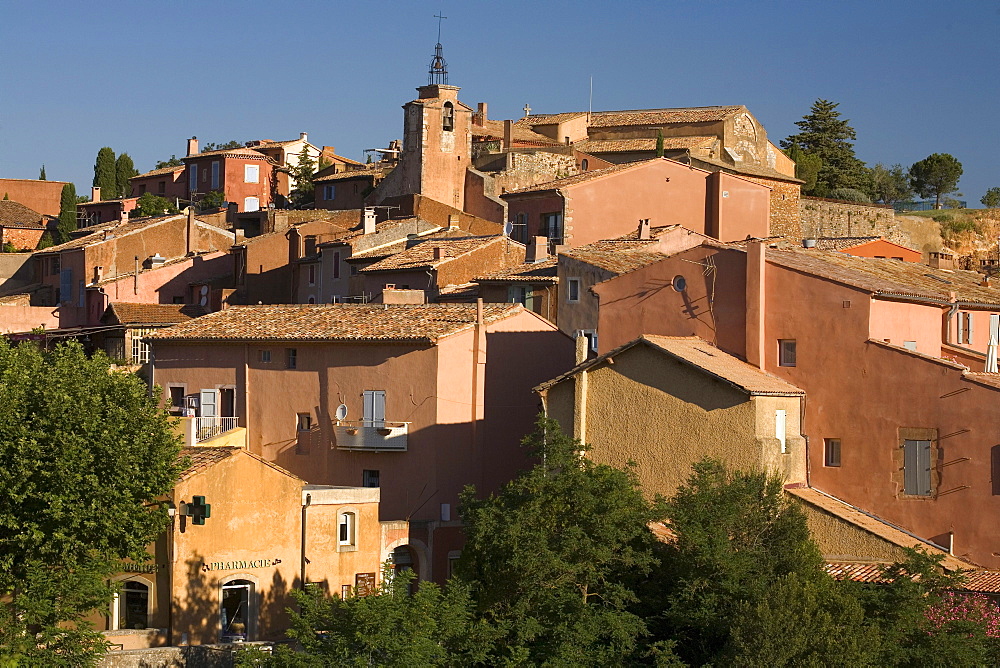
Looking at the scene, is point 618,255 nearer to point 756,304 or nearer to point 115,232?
point 756,304

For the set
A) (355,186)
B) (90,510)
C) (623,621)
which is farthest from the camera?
(355,186)

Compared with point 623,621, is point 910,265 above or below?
above

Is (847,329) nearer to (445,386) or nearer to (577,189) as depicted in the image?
(445,386)

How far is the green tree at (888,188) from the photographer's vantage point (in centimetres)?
7969

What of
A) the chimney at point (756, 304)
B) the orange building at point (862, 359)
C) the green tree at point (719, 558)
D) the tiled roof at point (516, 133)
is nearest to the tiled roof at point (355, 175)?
the tiled roof at point (516, 133)

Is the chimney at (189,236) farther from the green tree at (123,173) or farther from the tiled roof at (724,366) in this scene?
the tiled roof at (724,366)

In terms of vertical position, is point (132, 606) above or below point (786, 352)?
below

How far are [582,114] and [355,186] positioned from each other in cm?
1464

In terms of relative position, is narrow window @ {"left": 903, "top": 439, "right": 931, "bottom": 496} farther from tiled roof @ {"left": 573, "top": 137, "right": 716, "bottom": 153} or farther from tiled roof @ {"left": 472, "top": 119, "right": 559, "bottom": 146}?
tiled roof @ {"left": 472, "top": 119, "right": 559, "bottom": 146}

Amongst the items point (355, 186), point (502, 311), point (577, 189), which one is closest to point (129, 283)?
point (355, 186)

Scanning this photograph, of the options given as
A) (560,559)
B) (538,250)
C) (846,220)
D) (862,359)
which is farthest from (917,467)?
(846,220)

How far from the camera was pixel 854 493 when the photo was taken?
2791 centimetres

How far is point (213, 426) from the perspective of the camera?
37188 mm

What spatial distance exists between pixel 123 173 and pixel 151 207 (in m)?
14.7
